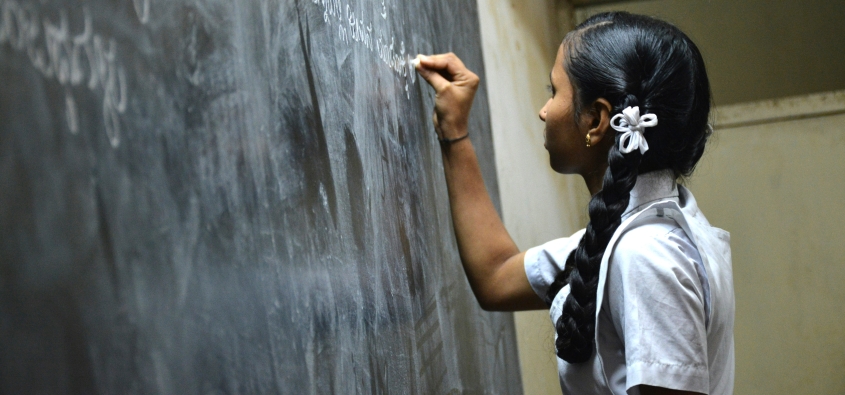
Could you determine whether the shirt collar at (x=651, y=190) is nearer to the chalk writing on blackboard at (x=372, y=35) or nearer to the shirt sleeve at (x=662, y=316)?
the shirt sleeve at (x=662, y=316)

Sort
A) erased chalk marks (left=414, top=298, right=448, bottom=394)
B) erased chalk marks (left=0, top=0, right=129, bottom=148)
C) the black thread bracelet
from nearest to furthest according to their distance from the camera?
1. erased chalk marks (left=0, top=0, right=129, bottom=148)
2. erased chalk marks (left=414, top=298, right=448, bottom=394)
3. the black thread bracelet

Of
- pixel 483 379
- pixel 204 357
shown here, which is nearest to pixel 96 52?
pixel 204 357

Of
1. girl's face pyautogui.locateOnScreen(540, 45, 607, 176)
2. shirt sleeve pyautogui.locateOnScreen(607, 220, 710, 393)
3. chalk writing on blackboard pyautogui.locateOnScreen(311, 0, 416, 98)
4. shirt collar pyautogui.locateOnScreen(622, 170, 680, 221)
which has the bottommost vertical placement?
shirt sleeve pyautogui.locateOnScreen(607, 220, 710, 393)

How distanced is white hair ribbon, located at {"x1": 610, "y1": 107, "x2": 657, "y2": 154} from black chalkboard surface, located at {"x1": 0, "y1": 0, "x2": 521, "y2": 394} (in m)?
0.34

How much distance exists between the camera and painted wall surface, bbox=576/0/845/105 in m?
3.37

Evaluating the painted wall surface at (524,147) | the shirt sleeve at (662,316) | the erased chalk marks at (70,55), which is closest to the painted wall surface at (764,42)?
the painted wall surface at (524,147)

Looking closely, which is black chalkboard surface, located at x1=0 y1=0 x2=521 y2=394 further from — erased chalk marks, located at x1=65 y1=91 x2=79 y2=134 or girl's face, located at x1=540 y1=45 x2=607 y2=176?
girl's face, located at x1=540 y1=45 x2=607 y2=176

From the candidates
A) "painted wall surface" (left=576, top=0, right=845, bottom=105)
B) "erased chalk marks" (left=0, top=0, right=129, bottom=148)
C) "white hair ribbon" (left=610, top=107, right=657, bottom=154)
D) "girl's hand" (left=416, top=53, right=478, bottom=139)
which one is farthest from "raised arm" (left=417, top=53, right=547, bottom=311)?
"painted wall surface" (left=576, top=0, right=845, bottom=105)

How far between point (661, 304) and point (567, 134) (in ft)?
1.04

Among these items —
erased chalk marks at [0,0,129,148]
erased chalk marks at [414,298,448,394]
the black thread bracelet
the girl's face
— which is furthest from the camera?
the black thread bracelet

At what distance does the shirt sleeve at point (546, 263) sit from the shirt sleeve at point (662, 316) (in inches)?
12.2

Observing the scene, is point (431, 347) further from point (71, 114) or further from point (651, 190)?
point (71, 114)

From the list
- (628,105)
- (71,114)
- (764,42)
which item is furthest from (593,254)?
(764,42)

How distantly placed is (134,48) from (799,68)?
3.41 meters
